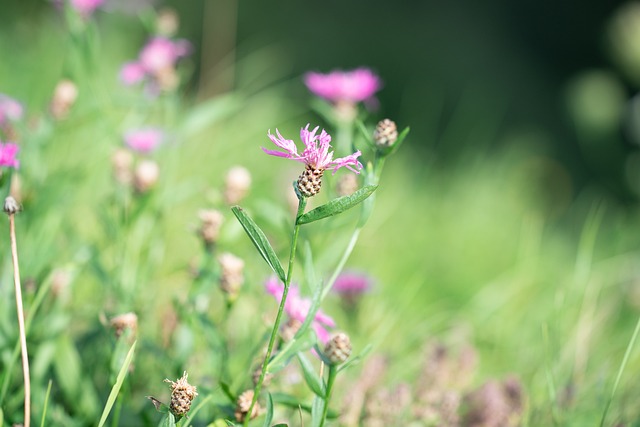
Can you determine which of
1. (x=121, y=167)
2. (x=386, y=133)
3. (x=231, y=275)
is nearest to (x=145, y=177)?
(x=121, y=167)

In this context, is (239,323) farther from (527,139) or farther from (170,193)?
(527,139)

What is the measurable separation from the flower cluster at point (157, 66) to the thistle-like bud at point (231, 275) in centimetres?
39

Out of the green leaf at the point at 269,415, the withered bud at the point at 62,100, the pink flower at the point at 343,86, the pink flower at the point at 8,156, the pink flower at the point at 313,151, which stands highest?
the pink flower at the point at 313,151

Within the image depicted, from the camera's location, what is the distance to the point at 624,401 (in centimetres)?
100

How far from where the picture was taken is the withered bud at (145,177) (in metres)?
0.98

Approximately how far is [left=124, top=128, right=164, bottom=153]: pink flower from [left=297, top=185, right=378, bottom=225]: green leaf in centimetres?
53

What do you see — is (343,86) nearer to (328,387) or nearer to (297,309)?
(297,309)

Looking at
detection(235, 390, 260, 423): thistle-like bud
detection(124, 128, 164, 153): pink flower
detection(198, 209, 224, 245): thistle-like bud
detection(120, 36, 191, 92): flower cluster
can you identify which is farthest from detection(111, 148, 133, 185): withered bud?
detection(235, 390, 260, 423): thistle-like bud

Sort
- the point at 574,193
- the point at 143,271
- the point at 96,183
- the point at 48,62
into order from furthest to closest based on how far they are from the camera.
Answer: the point at 574,193 → the point at 48,62 → the point at 96,183 → the point at 143,271

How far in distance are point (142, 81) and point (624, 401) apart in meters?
0.85

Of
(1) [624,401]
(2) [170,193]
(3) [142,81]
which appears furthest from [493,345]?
(3) [142,81]

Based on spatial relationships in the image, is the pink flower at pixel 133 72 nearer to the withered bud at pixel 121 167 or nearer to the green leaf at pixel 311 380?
the withered bud at pixel 121 167

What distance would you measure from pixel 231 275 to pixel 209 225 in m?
0.09

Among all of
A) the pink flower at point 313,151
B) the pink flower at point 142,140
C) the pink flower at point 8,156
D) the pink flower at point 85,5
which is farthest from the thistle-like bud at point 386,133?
the pink flower at point 85,5
